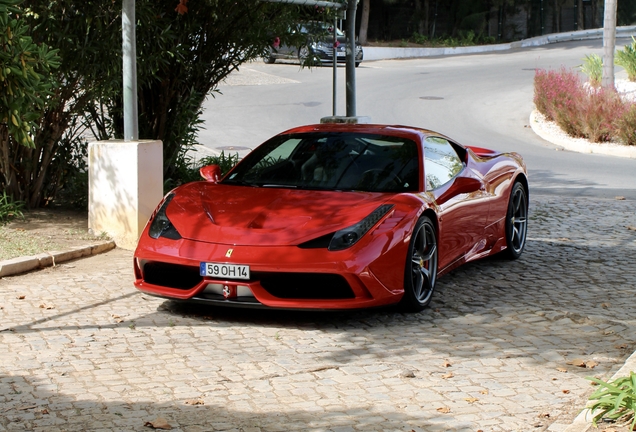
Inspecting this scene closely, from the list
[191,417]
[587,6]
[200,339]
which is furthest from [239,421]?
[587,6]

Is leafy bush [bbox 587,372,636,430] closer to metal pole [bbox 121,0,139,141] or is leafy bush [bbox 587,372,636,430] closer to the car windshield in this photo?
the car windshield

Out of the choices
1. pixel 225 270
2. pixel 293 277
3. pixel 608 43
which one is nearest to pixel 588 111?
pixel 608 43

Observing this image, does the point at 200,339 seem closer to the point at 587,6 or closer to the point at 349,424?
the point at 349,424

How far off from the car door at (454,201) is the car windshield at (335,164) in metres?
0.23

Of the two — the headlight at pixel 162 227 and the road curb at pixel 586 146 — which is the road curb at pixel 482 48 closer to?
the road curb at pixel 586 146

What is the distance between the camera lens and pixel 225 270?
A: 6535mm

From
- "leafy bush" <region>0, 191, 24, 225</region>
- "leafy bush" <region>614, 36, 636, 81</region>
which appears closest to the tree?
"leafy bush" <region>0, 191, 24, 225</region>

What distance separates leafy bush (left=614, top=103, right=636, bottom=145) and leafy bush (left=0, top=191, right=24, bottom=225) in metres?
13.4

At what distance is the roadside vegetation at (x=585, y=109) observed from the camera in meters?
19.9

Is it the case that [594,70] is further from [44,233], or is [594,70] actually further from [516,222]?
[44,233]

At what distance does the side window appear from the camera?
7.74m

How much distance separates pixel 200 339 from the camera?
20.6 feet

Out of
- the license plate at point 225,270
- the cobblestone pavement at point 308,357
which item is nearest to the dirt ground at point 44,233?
the cobblestone pavement at point 308,357

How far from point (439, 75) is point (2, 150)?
1016 inches
